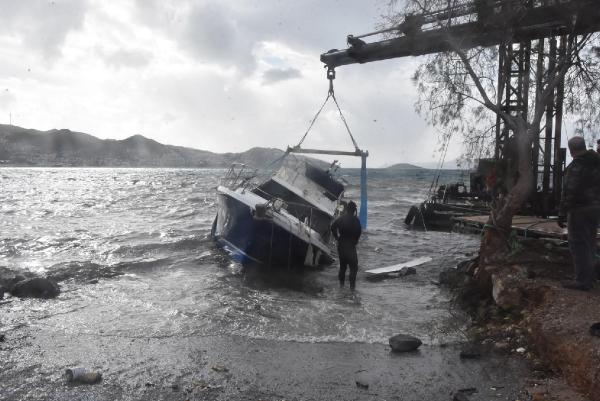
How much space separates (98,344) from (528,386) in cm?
554

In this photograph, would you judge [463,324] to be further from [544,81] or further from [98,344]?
[98,344]

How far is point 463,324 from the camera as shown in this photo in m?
7.60

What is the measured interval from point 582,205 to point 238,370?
16.5 ft

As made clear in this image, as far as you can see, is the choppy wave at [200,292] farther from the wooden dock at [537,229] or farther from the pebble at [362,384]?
the wooden dock at [537,229]

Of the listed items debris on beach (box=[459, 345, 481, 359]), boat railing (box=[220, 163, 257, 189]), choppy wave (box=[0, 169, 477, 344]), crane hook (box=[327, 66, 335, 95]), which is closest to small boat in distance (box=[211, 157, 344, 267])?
boat railing (box=[220, 163, 257, 189])

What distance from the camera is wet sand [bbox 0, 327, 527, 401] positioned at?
5043 millimetres

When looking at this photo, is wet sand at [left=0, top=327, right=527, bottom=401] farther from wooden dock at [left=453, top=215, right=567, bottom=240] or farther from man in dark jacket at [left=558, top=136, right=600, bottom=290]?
wooden dock at [left=453, top=215, right=567, bottom=240]

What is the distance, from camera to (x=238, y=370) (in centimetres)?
569

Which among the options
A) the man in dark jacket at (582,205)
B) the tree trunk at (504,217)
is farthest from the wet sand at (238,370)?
the tree trunk at (504,217)

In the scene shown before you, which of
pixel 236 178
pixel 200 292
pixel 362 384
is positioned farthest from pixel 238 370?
pixel 236 178

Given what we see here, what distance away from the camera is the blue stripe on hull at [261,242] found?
1128 cm

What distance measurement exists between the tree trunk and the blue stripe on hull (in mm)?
4443

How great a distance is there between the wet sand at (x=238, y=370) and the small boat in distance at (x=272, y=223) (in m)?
4.57

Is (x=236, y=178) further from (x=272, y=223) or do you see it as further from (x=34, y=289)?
(x=34, y=289)
